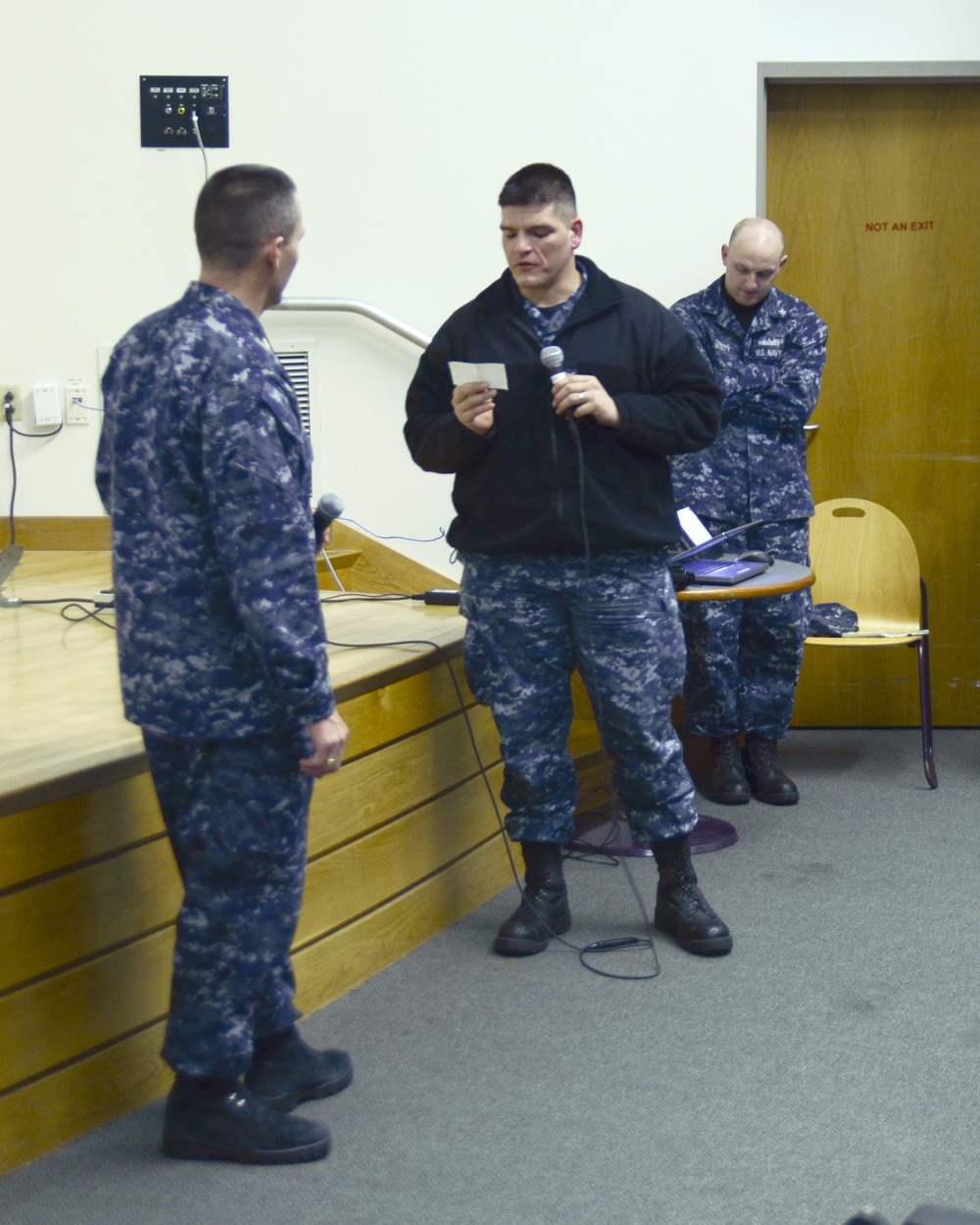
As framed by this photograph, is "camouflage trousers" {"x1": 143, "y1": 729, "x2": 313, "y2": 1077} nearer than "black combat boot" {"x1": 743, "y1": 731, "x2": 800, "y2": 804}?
Yes

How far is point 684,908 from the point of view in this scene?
261 centimetres

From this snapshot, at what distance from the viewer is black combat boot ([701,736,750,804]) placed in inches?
140

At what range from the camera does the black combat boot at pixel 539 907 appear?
8.52ft

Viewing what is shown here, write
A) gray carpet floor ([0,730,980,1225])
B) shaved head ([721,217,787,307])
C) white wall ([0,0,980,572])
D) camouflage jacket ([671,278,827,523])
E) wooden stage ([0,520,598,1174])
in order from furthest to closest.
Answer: white wall ([0,0,980,572]) → camouflage jacket ([671,278,827,523]) → shaved head ([721,217,787,307]) → wooden stage ([0,520,598,1174]) → gray carpet floor ([0,730,980,1225])

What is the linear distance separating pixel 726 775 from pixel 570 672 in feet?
3.86

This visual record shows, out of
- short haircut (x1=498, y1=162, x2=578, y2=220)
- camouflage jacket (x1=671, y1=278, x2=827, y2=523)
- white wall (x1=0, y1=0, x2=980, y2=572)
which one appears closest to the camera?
short haircut (x1=498, y1=162, x2=578, y2=220)

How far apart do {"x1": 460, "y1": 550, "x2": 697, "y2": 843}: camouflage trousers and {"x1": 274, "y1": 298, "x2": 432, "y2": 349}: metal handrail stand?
158 cm

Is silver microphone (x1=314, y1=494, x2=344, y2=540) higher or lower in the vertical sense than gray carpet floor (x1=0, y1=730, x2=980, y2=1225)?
higher

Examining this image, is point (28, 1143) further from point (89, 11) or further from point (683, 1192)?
point (89, 11)

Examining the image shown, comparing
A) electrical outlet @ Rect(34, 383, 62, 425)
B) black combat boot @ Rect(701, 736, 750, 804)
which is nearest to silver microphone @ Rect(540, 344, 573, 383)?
black combat boot @ Rect(701, 736, 750, 804)

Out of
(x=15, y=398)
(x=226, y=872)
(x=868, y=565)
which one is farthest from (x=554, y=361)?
(x=15, y=398)

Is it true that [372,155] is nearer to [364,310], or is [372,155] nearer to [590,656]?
[364,310]

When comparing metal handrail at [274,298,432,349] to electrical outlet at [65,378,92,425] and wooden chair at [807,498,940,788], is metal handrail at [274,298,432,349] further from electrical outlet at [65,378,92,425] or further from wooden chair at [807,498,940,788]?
wooden chair at [807,498,940,788]

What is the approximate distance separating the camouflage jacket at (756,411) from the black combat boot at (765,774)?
0.60m
